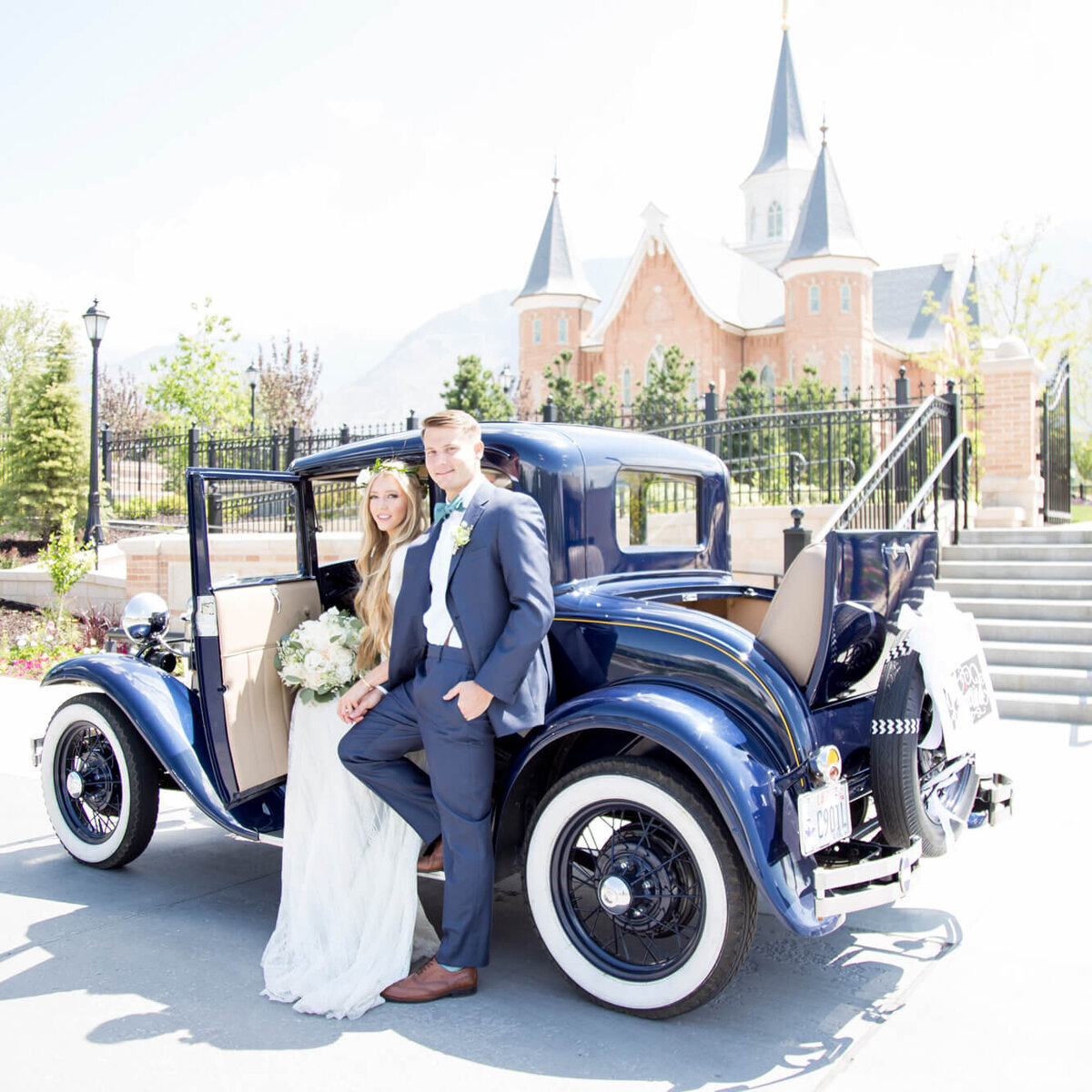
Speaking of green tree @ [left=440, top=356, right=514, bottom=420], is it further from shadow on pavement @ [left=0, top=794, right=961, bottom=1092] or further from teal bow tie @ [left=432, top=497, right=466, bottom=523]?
teal bow tie @ [left=432, top=497, right=466, bottom=523]

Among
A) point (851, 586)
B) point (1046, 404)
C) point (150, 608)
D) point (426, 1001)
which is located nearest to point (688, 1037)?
point (426, 1001)

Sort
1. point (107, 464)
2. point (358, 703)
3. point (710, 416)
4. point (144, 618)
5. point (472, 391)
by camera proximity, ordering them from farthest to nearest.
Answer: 1. point (472, 391)
2. point (107, 464)
3. point (710, 416)
4. point (144, 618)
5. point (358, 703)

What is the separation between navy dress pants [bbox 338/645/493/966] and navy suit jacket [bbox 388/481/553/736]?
99 millimetres

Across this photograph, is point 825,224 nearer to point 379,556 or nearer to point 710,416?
point 710,416

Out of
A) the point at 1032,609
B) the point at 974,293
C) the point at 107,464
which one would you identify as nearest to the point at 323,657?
the point at 1032,609

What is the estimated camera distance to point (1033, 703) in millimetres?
7395

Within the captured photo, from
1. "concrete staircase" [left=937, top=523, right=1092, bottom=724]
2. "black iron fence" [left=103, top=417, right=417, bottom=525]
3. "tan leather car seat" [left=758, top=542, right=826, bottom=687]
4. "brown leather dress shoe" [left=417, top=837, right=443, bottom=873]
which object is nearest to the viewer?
"tan leather car seat" [left=758, top=542, right=826, bottom=687]

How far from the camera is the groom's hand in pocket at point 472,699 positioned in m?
3.08

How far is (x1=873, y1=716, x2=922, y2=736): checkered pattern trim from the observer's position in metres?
→ 3.13

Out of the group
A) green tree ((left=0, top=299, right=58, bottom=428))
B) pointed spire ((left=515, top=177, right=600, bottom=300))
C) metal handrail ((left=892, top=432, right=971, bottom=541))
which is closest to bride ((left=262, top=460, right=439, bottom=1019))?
metal handrail ((left=892, top=432, right=971, bottom=541))

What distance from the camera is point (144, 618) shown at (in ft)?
16.4

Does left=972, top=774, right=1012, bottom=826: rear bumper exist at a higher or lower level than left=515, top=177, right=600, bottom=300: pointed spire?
lower

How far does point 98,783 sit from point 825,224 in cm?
4392

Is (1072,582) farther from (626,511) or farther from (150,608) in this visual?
(150,608)
